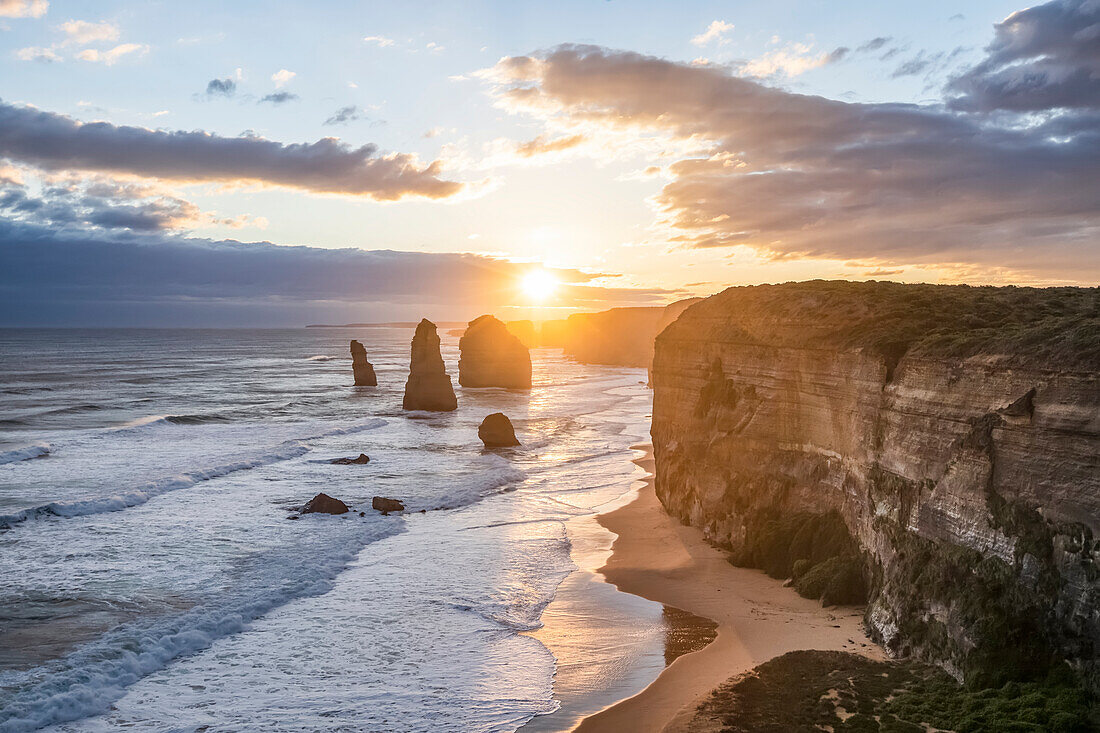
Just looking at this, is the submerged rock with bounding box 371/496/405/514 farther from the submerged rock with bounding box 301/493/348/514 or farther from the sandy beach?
the sandy beach

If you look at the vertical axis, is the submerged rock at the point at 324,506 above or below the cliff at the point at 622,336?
below

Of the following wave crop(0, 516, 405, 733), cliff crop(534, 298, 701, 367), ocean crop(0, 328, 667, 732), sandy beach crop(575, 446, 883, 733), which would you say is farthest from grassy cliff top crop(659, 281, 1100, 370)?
cliff crop(534, 298, 701, 367)

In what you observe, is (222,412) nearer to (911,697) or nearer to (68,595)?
(68,595)

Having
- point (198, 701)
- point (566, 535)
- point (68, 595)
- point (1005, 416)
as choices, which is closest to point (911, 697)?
point (1005, 416)

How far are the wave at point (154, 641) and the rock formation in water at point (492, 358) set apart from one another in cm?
6018

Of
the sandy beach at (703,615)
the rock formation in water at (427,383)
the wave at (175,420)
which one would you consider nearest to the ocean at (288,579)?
the sandy beach at (703,615)

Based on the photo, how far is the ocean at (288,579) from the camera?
1256 cm

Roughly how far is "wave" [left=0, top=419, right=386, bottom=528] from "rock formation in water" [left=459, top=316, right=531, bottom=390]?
41185 mm

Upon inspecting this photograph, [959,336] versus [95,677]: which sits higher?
[959,336]

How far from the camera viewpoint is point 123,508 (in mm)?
27125

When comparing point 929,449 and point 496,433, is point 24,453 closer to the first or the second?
point 496,433

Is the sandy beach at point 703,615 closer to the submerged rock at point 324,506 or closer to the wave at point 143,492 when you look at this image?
the submerged rock at point 324,506

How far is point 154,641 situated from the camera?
48.9 feet

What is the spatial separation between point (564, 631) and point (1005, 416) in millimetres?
9845
